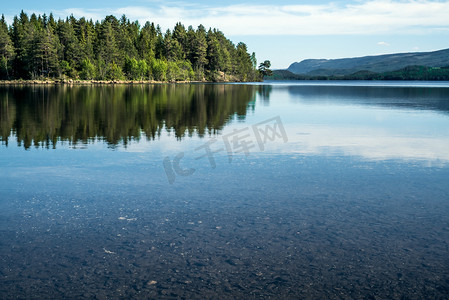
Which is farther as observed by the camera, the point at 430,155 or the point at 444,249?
the point at 430,155

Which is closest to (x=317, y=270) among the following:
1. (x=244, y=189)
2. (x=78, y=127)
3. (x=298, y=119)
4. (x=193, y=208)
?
(x=193, y=208)

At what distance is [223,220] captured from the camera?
10156mm

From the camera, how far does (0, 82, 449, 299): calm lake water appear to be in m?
7.20

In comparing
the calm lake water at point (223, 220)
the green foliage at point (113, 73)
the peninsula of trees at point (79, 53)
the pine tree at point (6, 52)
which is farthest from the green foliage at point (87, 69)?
the calm lake water at point (223, 220)

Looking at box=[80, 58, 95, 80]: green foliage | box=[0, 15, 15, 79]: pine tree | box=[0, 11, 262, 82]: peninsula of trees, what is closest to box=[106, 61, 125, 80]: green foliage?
box=[0, 11, 262, 82]: peninsula of trees

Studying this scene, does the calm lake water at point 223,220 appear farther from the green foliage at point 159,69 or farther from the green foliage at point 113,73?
the green foliage at point 159,69

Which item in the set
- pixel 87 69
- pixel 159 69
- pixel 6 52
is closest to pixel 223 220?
pixel 87 69

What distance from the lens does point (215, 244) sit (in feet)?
28.7

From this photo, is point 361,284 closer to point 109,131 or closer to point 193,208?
point 193,208

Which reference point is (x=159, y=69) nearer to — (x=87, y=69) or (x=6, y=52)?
(x=87, y=69)

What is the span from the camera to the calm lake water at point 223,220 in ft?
23.6

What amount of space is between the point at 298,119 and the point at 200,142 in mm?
14621

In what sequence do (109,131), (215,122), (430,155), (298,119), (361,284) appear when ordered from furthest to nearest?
1. (298,119)
2. (215,122)
3. (109,131)
4. (430,155)
5. (361,284)

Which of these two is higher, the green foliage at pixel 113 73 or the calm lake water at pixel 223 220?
the green foliage at pixel 113 73
